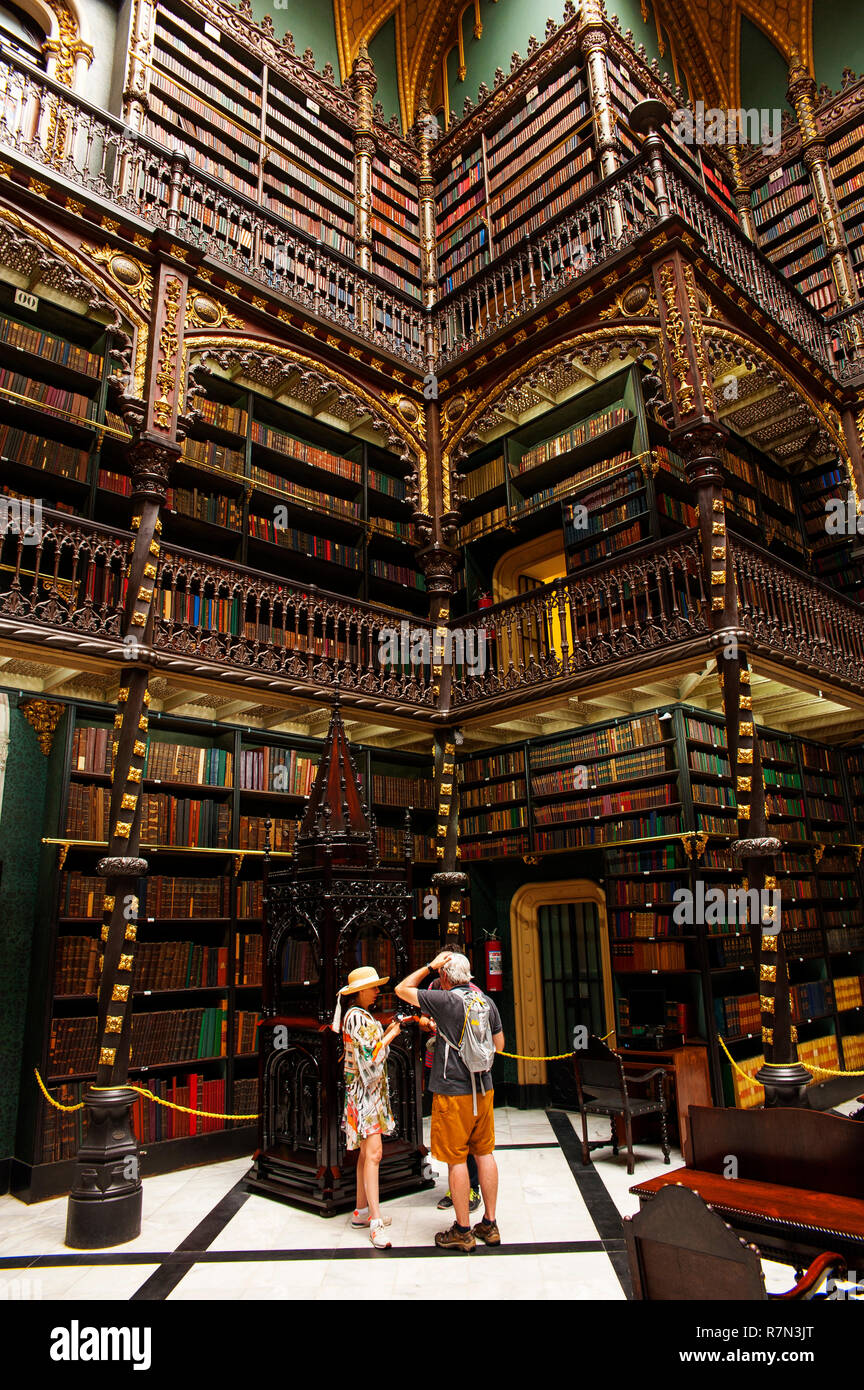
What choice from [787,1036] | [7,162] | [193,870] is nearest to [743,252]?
[7,162]

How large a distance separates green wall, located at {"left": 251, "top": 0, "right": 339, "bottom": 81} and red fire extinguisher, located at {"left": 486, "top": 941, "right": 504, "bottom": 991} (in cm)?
970

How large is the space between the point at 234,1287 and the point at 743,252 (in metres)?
7.87

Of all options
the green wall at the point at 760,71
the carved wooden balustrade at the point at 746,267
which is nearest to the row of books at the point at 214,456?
the carved wooden balustrade at the point at 746,267

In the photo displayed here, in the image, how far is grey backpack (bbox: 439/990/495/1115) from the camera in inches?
131

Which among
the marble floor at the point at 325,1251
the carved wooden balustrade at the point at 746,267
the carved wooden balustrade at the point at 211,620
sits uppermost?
the carved wooden balustrade at the point at 746,267

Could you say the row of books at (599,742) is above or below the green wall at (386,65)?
below

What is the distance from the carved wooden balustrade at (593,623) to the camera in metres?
5.02

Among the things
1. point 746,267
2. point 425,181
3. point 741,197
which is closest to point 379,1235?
point 746,267

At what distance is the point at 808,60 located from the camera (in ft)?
31.4

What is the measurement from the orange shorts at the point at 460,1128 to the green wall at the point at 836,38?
39.4ft

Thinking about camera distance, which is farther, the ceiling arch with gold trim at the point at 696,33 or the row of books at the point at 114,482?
the ceiling arch with gold trim at the point at 696,33

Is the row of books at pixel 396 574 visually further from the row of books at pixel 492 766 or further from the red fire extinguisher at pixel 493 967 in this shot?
the red fire extinguisher at pixel 493 967
